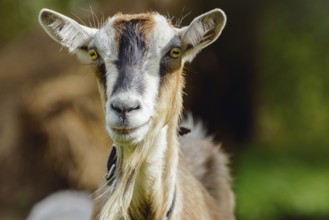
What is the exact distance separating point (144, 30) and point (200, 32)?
0.43 metres

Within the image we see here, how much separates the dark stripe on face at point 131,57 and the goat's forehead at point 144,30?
0.02 m

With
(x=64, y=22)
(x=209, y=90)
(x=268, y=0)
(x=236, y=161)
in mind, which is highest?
(x=64, y=22)

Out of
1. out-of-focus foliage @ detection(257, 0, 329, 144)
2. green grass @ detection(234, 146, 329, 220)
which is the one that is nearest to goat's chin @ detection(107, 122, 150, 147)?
green grass @ detection(234, 146, 329, 220)

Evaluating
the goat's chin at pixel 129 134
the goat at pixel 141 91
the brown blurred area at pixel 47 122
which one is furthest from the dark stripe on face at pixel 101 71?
the brown blurred area at pixel 47 122

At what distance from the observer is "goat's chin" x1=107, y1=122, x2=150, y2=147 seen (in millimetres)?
7301

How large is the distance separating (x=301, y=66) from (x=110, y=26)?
568 inches

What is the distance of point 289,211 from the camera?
55.0 feet

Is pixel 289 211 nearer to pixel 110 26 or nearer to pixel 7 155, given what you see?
pixel 7 155

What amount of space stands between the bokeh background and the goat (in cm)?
478

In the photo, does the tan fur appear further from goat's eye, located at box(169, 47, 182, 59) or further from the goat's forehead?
the goat's forehead

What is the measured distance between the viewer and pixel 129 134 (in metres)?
7.30

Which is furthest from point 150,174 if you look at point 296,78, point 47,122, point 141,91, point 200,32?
point 296,78

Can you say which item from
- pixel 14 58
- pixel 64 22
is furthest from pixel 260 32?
pixel 64 22

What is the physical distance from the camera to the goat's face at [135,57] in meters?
7.29
